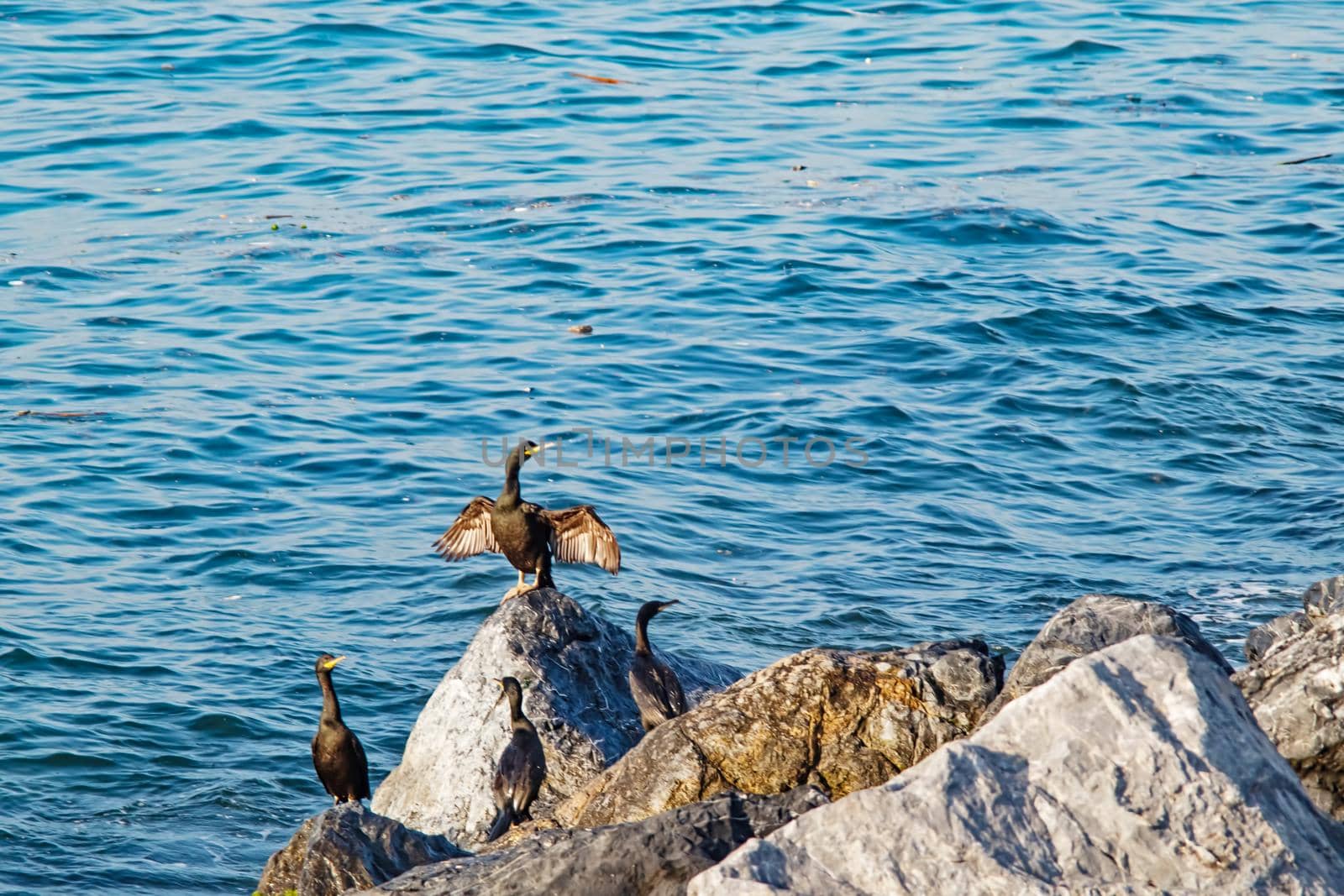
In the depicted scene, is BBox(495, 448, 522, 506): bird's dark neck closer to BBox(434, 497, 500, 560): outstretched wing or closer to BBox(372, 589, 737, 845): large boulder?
BBox(434, 497, 500, 560): outstretched wing

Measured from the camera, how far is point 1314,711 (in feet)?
19.0

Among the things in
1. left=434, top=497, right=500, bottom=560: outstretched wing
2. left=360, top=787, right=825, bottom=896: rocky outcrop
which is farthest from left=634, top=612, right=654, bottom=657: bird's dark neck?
left=360, top=787, right=825, bottom=896: rocky outcrop

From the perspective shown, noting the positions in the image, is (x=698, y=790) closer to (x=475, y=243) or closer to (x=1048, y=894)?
(x=1048, y=894)

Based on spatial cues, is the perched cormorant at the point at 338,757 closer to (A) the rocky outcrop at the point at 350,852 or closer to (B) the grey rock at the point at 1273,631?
(A) the rocky outcrop at the point at 350,852

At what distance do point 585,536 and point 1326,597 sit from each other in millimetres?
4417

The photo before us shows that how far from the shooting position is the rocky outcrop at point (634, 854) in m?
5.18

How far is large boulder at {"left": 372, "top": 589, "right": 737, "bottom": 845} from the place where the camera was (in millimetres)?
8312

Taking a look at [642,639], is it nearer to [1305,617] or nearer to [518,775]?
[518,775]

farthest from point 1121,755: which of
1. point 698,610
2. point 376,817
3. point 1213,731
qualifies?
point 698,610

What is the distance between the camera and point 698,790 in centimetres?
711

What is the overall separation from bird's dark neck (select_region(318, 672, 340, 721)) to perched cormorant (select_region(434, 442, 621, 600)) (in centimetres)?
128

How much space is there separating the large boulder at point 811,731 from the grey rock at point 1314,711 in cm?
149

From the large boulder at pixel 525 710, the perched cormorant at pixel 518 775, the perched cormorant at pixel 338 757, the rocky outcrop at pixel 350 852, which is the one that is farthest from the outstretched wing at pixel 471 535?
the rocky outcrop at pixel 350 852

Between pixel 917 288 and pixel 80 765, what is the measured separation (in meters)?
11.1
